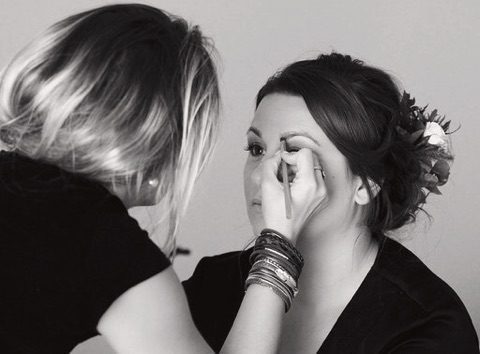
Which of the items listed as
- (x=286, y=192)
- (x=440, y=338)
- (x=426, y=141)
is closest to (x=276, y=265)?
(x=286, y=192)

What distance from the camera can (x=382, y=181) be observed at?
166cm

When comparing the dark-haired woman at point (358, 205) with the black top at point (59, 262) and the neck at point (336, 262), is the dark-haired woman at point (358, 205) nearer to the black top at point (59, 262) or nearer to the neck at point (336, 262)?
the neck at point (336, 262)

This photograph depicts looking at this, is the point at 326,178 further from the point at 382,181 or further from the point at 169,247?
the point at 169,247

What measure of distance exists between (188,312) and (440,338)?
24.3 inches

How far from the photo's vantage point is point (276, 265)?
4.40 feet

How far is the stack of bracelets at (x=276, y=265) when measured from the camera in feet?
4.33

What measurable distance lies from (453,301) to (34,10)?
54.8 inches

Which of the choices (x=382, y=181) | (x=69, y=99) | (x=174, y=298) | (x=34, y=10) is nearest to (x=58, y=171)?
(x=69, y=99)

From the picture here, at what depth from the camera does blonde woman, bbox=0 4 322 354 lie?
3.29 feet

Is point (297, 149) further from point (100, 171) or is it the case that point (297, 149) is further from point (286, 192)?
point (100, 171)

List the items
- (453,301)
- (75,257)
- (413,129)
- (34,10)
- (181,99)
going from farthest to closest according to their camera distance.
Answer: (34,10)
(413,129)
(453,301)
(181,99)
(75,257)

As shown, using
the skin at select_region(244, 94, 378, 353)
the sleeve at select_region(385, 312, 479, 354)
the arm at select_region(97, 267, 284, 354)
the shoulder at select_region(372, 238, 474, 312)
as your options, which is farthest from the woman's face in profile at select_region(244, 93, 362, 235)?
the arm at select_region(97, 267, 284, 354)

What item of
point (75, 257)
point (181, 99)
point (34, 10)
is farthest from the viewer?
point (34, 10)

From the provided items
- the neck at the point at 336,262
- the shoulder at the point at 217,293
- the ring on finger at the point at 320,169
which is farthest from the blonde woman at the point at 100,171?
the shoulder at the point at 217,293
